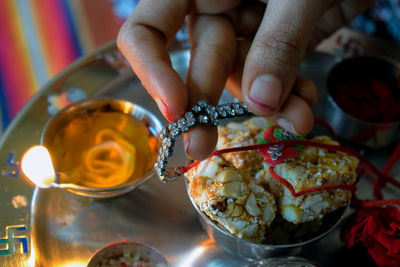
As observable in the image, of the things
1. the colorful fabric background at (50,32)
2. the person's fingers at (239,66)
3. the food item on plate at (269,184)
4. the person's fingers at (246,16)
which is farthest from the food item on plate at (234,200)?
the colorful fabric background at (50,32)

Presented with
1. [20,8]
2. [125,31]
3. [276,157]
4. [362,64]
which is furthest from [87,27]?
[276,157]

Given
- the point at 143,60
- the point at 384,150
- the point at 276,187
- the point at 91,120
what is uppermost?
the point at 143,60

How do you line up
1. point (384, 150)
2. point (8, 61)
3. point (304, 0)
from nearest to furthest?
1. point (304, 0)
2. point (384, 150)
3. point (8, 61)

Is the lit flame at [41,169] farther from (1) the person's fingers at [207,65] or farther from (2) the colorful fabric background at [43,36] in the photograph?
(2) the colorful fabric background at [43,36]

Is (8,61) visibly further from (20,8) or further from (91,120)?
(91,120)

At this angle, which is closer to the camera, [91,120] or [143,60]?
[143,60]

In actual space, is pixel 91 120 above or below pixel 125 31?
below

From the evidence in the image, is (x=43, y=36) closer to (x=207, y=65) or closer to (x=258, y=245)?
(x=207, y=65)

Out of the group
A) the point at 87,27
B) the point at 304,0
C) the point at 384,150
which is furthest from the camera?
the point at 87,27
